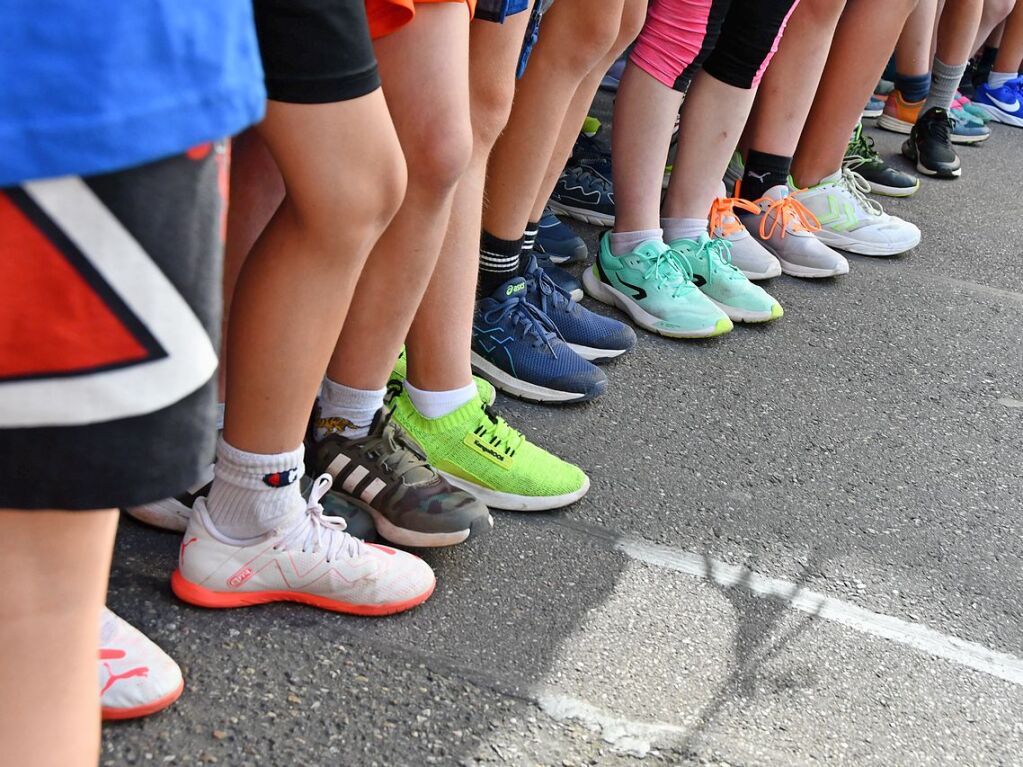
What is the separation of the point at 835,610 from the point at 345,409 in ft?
2.97

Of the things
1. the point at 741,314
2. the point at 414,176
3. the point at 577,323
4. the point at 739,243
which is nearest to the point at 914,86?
the point at 739,243

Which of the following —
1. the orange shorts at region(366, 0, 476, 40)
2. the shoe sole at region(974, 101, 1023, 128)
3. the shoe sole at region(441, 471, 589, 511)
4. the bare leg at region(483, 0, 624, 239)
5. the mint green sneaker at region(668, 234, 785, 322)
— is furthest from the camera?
the shoe sole at region(974, 101, 1023, 128)

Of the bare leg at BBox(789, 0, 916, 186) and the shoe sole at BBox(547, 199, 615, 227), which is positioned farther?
the bare leg at BBox(789, 0, 916, 186)

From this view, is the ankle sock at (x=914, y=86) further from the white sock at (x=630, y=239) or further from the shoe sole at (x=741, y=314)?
the white sock at (x=630, y=239)

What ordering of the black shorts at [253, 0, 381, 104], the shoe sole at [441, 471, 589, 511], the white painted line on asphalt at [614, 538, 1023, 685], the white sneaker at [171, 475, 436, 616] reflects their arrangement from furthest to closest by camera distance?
1. the shoe sole at [441, 471, 589, 511]
2. the white painted line on asphalt at [614, 538, 1023, 685]
3. the white sneaker at [171, 475, 436, 616]
4. the black shorts at [253, 0, 381, 104]

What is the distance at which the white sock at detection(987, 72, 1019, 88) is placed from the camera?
6020mm

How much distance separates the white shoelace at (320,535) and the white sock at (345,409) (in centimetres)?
14

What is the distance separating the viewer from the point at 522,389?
7.38ft

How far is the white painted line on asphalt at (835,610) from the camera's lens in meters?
1.74

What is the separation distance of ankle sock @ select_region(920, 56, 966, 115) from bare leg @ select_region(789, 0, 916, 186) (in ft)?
4.93

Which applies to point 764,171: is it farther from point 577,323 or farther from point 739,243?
point 577,323

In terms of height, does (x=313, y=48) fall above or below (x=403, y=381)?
above

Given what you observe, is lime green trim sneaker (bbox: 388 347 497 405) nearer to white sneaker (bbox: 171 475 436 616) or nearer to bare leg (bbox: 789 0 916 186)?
white sneaker (bbox: 171 475 436 616)

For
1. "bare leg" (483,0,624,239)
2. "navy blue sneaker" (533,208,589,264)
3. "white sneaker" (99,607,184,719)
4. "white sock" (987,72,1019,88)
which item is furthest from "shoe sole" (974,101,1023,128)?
"white sneaker" (99,607,184,719)
